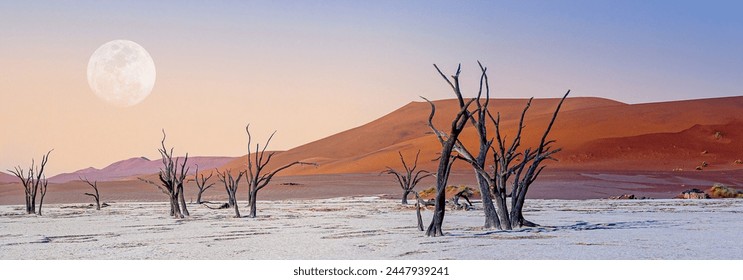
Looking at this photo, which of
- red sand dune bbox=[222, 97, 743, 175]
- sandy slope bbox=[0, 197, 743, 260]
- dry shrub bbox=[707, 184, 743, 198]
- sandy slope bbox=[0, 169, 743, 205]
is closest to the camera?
sandy slope bbox=[0, 197, 743, 260]

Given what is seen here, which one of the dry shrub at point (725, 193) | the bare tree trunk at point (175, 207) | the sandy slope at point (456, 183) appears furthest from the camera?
the sandy slope at point (456, 183)

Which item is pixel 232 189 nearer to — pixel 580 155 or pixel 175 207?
pixel 175 207

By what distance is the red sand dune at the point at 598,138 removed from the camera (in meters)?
63.4

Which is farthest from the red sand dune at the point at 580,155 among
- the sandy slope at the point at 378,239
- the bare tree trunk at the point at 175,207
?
the sandy slope at the point at 378,239

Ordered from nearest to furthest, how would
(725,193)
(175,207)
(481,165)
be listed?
(481,165) < (175,207) < (725,193)

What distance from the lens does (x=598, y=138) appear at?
7238 cm

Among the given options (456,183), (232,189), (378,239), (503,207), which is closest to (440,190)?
(378,239)

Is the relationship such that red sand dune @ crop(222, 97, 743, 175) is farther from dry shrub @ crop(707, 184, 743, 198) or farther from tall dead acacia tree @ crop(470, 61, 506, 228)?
tall dead acacia tree @ crop(470, 61, 506, 228)

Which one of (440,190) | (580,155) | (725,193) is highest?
(580,155)

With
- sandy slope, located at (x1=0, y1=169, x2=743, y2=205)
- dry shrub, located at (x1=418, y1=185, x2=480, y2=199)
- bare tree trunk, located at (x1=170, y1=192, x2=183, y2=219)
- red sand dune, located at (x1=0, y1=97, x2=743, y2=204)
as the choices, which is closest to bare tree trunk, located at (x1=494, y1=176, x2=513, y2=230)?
bare tree trunk, located at (x1=170, y1=192, x2=183, y2=219)

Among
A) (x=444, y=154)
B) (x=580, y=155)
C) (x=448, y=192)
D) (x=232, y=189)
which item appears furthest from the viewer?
(x=580, y=155)

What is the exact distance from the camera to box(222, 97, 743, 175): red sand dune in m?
63.4

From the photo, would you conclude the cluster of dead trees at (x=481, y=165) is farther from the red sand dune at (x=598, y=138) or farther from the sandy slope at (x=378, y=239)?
the red sand dune at (x=598, y=138)
